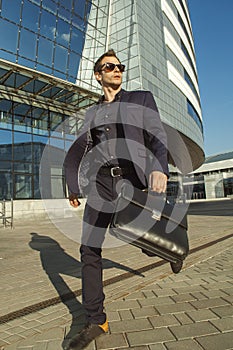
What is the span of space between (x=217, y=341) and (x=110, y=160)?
5.11 ft

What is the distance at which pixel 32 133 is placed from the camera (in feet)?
59.2

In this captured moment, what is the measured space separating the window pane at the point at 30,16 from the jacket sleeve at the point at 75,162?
1636cm

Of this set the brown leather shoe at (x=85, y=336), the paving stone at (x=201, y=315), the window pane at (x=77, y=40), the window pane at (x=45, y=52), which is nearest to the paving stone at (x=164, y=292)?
the paving stone at (x=201, y=315)

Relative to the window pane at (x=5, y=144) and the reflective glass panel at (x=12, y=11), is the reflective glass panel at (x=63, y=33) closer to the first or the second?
the reflective glass panel at (x=12, y=11)

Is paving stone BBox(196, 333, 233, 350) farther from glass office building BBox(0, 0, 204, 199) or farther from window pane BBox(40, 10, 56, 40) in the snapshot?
window pane BBox(40, 10, 56, 40)

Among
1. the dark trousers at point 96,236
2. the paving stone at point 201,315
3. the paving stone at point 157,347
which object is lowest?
the paving stone at point 201,315

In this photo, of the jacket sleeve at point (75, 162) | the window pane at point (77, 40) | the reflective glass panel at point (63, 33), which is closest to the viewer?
the jacket sleeve at point (75, 162)

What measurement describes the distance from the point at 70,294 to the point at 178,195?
42822 millimetres

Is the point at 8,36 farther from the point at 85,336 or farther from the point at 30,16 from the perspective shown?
the point at 85,336

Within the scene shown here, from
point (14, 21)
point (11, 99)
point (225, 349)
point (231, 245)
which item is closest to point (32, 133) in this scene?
point (11, 99)

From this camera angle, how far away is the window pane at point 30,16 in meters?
15.7

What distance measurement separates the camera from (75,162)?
2504 millimetres

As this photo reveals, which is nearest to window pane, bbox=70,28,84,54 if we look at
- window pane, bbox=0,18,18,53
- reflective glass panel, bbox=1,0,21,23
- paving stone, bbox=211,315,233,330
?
reflective glass panel, bbox=1,0,21,23

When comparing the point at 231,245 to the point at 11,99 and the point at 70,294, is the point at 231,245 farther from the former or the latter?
the point at 11,99
